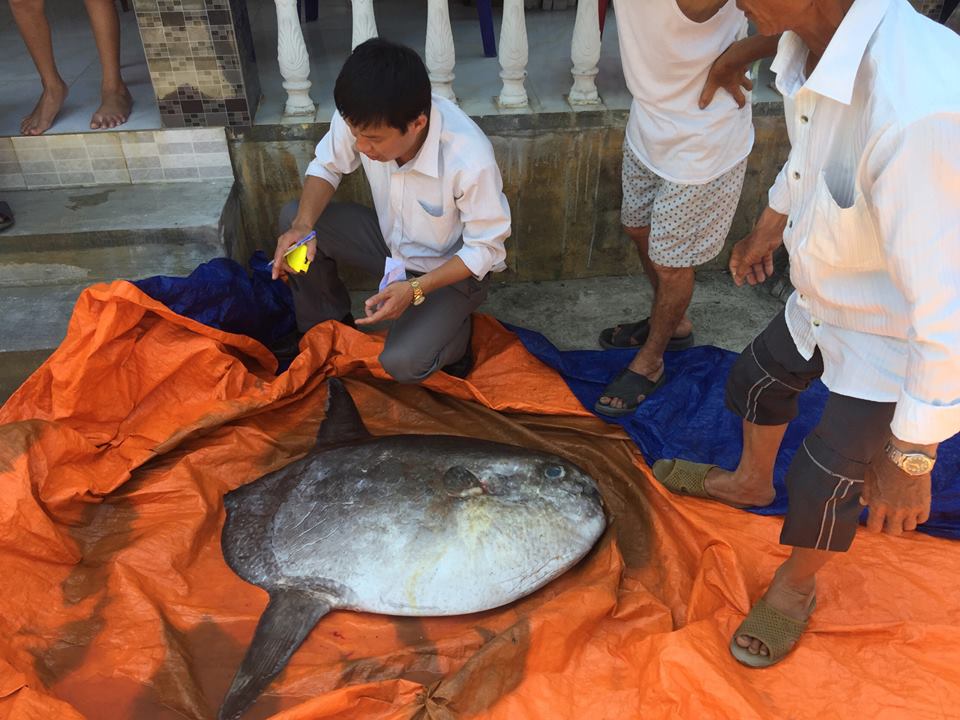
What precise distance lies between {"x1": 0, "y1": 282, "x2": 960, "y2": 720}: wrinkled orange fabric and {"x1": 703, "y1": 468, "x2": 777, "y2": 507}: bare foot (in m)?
0.06

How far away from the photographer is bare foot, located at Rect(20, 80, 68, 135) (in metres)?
3.50

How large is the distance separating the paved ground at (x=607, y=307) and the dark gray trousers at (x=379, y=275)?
0.54 metres

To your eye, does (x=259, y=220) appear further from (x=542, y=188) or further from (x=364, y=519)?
(x=364, y=519)

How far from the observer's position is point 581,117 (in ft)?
11.7

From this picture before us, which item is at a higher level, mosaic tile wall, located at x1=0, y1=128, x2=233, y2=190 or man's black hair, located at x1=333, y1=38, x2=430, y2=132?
man's black hair, located at x1=333, y1=38, x2=430, y2=132

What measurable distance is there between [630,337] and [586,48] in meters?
1.33

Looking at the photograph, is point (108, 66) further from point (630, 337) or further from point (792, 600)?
point (792, 600)

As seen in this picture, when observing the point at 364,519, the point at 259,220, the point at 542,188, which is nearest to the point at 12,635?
the point at 364,519

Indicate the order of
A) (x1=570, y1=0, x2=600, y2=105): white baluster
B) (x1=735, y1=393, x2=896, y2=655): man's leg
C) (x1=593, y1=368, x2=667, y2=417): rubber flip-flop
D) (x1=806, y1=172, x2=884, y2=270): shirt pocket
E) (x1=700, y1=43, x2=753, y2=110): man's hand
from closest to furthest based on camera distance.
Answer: (x1=806, y1=172, x2=884, y2=270): shirt pocket < (x1=735, y1=393, x2=896, y2=655): man's leg < (x1=700, y1=43, x2=753, y2=110): man's hand < (x1=593, y1=368, x2=667, y2=417): rubber flip-flop < (x1=570, y1=0, x2=600, y2=105): white baluster

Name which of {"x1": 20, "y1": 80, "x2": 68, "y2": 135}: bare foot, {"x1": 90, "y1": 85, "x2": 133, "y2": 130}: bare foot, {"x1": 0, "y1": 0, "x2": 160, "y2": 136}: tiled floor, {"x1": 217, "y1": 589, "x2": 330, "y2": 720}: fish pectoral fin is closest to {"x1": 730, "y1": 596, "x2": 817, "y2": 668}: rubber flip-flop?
{"x1": 217, "y1": 589, "x2": 330, "y2": 720}: fish pectoral fin

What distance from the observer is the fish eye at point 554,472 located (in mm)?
2469

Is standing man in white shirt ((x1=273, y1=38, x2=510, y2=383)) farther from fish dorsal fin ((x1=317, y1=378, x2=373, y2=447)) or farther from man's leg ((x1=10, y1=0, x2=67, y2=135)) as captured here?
man's leg ((x1=10, y1=0, x2=67, y2=135))

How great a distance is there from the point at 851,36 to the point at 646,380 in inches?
69.6

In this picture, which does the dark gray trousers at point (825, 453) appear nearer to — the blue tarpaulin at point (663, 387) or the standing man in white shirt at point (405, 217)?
the blue tarpaulin at point (663, 387)
